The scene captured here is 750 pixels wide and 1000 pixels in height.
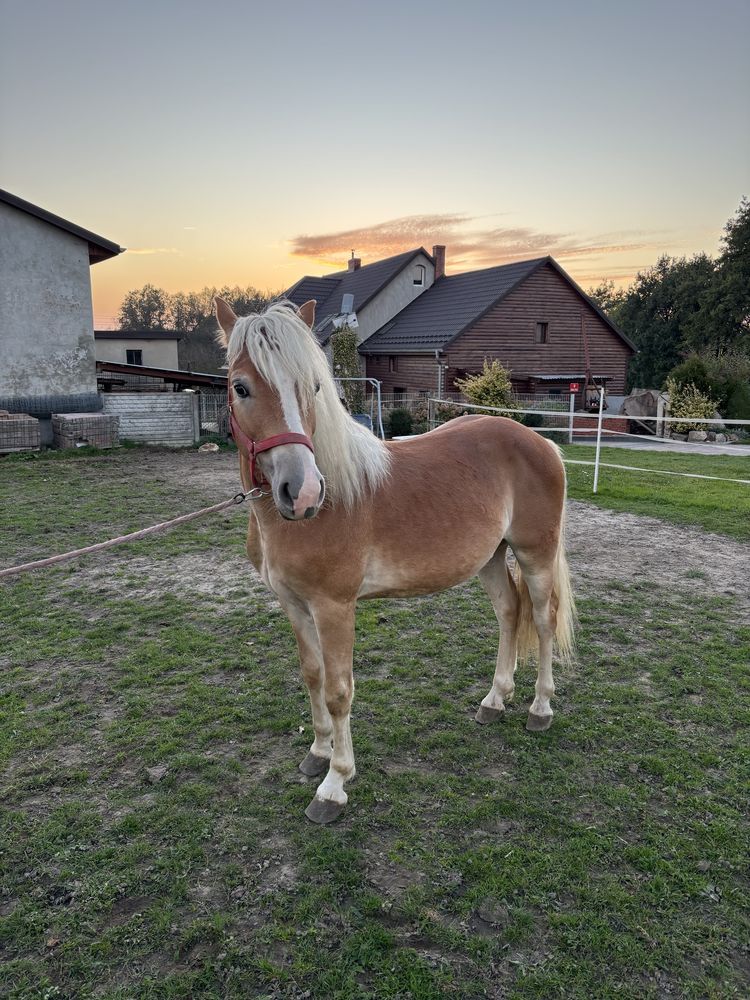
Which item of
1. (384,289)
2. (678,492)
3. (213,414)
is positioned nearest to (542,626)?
(678,492)

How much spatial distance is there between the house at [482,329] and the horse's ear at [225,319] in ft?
62.7

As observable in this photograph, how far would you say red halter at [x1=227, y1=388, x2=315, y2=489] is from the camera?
203cm

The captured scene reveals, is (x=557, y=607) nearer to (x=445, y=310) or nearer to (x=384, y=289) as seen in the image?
(x=445, y=310)

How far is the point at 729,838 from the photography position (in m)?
2.43

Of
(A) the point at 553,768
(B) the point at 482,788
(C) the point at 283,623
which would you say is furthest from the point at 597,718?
(C) the point at 283,623

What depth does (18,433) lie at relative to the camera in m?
12.3

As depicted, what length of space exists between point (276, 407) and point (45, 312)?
47.4ft

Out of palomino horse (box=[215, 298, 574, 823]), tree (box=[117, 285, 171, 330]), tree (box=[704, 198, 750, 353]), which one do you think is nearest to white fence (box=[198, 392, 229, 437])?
palomino horse (box=[215, 298, 574, 823])

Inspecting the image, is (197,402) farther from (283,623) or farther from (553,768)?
(553,768)

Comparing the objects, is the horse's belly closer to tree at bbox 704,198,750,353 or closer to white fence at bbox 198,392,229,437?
white fence at bbox 198,392,229,437

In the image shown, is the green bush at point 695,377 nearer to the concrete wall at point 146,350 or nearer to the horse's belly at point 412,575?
the horse's belly at point 412,575

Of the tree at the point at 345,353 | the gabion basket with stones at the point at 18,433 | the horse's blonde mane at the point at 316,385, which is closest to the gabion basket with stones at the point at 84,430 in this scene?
the gabion basket with stones at the point at 18,433

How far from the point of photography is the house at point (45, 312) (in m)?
13.3

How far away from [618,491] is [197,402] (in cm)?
1048
